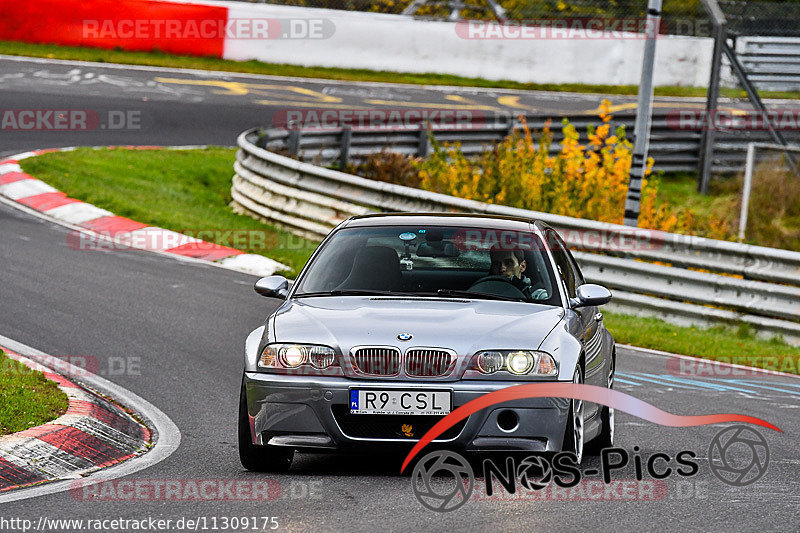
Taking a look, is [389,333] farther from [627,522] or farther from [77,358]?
[77,358]

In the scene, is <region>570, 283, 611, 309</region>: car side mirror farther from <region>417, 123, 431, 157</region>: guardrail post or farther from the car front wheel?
<region>417, 123, 431, 157</region>: guardrail post

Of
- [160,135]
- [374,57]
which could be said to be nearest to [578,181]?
[160,135]

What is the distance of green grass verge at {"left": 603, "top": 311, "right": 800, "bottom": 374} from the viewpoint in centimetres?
1270

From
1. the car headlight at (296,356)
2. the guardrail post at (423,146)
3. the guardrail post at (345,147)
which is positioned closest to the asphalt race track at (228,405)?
the car headlight at (296,356)

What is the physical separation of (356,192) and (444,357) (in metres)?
10.6

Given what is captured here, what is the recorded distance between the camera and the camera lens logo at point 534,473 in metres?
6.73

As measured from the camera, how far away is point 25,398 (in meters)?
8.13

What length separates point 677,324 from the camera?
551 inches

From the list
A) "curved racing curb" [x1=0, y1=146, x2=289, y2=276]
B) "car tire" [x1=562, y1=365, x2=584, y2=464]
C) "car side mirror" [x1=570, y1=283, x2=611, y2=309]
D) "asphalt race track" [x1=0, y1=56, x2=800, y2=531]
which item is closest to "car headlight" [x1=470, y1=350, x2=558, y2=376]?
"car tire" [x1=562, y1=365, x2=584, y2=464]

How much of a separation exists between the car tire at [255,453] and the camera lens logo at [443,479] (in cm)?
73

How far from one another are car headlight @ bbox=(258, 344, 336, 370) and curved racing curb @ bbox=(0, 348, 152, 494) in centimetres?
116

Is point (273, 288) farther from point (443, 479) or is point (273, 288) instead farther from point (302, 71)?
point (302, 71)

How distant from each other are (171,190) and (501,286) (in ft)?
41.5

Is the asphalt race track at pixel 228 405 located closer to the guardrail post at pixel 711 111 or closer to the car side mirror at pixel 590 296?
the car side mirror at pixel 590 296
